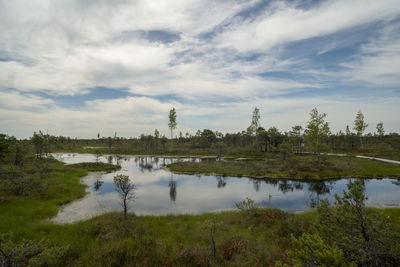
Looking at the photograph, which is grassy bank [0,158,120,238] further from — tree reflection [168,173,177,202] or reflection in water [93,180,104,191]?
tree reflection [168,173,177,202]

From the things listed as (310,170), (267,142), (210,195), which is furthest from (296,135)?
(210,195)

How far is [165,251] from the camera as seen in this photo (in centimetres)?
1045

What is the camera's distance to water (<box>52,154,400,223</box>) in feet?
74.2

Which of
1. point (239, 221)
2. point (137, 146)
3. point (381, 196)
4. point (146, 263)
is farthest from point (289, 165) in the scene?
point (137, 146)

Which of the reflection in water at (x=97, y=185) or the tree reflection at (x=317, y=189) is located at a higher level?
the reflection in water at (x=97, y=185)

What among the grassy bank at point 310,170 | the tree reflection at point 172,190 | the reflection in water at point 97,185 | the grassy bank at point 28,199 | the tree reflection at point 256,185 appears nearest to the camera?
the grassy bank at point 28,199

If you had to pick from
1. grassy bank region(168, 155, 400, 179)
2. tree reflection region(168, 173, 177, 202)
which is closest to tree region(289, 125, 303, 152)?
grassy bank region(168, 155, 400, 179)

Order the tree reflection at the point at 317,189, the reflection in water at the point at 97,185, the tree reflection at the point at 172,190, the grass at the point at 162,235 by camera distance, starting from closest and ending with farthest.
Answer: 1. the grass at the point at 162,235
2. the tree reflection at the point at 317,189
3. the tree reflection at the point at 172,190
4. the reflection in water at the point at 97,185

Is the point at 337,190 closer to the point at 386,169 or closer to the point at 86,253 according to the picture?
the point at 386,169

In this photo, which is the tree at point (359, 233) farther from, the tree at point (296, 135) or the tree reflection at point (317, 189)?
the tree at point (296, 135)

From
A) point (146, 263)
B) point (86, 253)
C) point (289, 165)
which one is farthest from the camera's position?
point (289, 165)

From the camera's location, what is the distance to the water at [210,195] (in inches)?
891

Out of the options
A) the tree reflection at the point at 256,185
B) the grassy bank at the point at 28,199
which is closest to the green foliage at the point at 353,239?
the grassy bank at the point at 28,199

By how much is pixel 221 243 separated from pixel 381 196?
1155 inches
